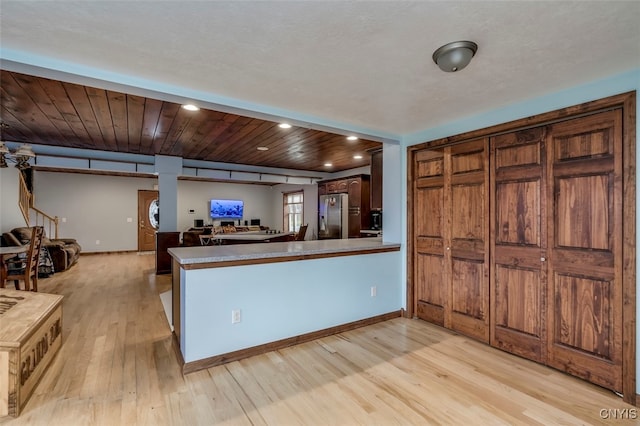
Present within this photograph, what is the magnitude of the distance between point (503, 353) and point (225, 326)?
8.13 ft

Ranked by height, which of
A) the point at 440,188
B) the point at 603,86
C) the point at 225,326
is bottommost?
the point at 225,326

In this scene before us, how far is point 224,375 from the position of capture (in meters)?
2.37

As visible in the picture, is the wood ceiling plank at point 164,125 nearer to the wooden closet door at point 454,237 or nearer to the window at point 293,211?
the wooden closet door at point 454,237

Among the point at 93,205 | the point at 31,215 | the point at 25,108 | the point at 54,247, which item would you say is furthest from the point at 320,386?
the point at 93,205

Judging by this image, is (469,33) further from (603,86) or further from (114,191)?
(114,191)

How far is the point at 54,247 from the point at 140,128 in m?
4.43

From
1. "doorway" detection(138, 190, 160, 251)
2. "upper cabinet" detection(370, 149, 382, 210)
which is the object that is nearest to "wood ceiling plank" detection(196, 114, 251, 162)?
"upper cabinet" detection(370, 149, 382, 210)

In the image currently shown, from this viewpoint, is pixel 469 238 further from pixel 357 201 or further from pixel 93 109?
pixel 93 109

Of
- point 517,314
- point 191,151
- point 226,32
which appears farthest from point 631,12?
point 191,151

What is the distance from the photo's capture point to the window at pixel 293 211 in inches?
395

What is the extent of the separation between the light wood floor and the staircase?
207 inches

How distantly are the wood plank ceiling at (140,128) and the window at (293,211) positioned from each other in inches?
155

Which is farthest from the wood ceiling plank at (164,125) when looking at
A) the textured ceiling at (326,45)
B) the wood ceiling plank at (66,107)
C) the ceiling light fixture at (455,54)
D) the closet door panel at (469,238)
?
the closet door panel at (469,238)

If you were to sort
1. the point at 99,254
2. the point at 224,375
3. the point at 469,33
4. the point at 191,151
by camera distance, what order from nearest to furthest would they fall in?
the point at 469,33, the point at 224,375, the point at 191,151, the point at 99,254
